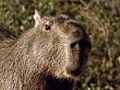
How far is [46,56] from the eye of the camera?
4.18 meters

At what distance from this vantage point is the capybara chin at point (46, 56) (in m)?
3.99

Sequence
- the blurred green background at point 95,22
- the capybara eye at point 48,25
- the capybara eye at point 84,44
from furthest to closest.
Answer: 1. the blurred green background at point 95,22
2. the capybara eye at point 48,25
3. the capybara eye at point 84,44

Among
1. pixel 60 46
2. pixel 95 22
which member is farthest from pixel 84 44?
pixel 95 22

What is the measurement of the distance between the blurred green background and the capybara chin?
196 cm

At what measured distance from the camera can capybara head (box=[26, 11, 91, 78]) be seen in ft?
13.0

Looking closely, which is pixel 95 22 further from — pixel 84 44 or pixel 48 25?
pixel 84 44

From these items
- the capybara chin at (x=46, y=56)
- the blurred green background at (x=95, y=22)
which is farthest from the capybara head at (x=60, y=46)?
the blurred green background at (x=95, y=22)

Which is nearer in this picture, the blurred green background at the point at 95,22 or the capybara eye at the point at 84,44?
the capybara eye at the point at 84,44

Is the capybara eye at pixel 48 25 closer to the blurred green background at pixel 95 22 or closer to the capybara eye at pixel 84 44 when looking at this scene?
the capybara eye at pixel 84 44

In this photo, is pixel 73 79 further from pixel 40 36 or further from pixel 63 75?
pixel 40 36

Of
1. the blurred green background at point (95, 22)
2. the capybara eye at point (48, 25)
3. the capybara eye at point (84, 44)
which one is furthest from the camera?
the blurred green background at point (95, 22)

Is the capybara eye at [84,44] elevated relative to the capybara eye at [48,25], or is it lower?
lower

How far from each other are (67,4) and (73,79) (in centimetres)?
360

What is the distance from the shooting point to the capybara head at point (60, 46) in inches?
156
